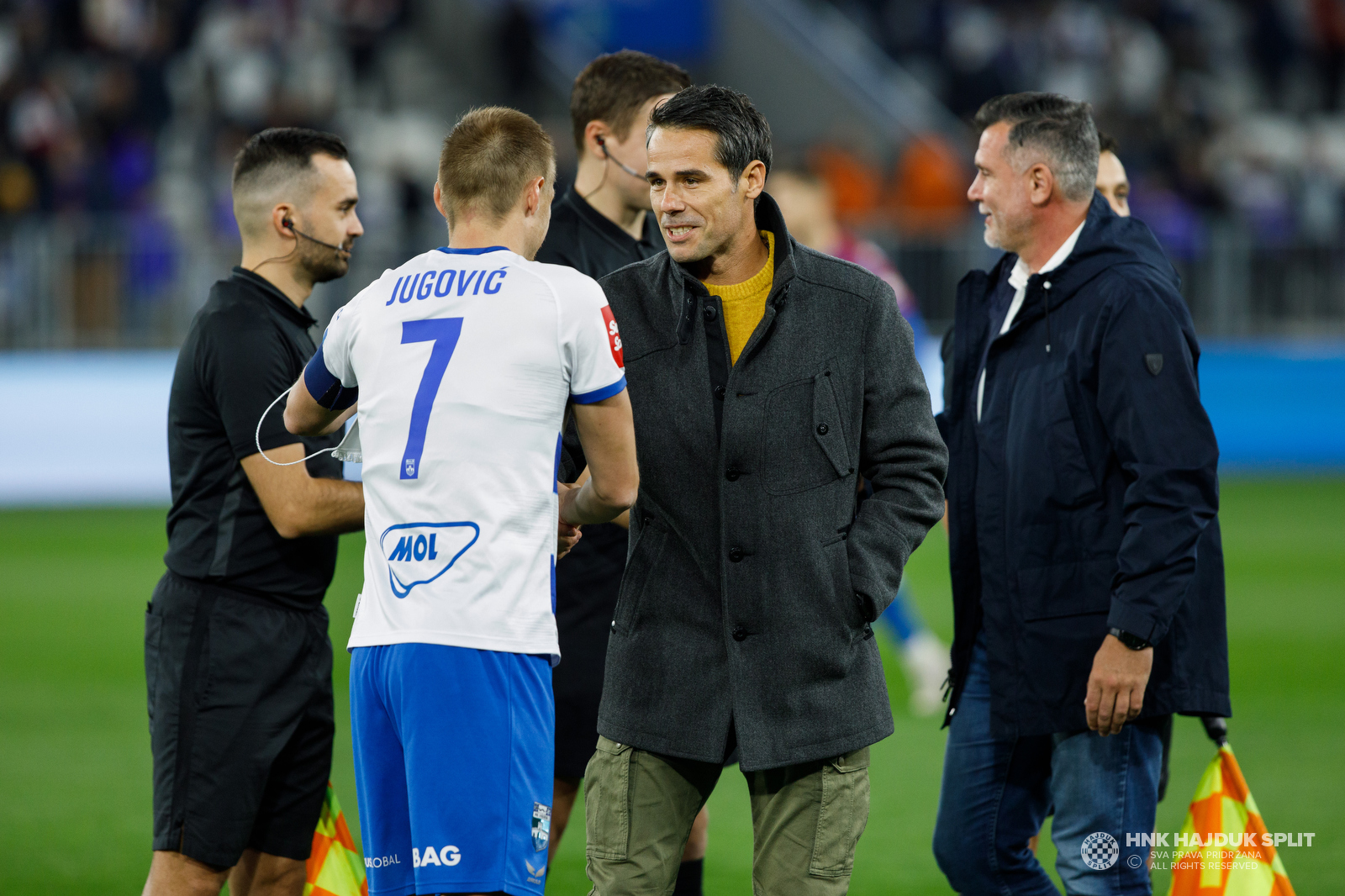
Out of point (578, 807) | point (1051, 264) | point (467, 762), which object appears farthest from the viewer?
point (578, 807)

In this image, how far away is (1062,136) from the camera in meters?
4.49

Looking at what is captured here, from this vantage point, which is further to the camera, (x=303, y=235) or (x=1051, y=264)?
(x=303, y=235)

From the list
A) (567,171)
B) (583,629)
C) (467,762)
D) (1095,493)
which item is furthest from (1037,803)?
(567,171)

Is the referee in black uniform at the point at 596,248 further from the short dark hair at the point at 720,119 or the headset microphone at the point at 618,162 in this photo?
the short dark hair at the point at 720,119

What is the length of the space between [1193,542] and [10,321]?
14.6m

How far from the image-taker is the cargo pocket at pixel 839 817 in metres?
3.64

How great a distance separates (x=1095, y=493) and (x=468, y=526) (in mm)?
1779

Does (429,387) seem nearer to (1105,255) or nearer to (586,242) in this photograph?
(586,242)

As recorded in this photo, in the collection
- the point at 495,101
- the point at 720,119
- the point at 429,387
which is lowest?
the point at 429,387

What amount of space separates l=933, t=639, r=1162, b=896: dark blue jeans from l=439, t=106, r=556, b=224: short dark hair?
79.8 inches

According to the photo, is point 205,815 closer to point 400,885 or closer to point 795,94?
point 400,885

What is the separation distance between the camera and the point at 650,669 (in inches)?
148

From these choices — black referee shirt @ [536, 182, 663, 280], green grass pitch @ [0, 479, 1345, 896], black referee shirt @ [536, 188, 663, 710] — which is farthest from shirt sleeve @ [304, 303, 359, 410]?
green grass pitch @ [0, 479, 1345, 896]

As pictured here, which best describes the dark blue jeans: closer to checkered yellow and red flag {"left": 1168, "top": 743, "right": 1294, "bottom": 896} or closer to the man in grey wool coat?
checkered yellow and red flag {"left": 1168, "top": 743, "right": 1294, "bottom": 896}
